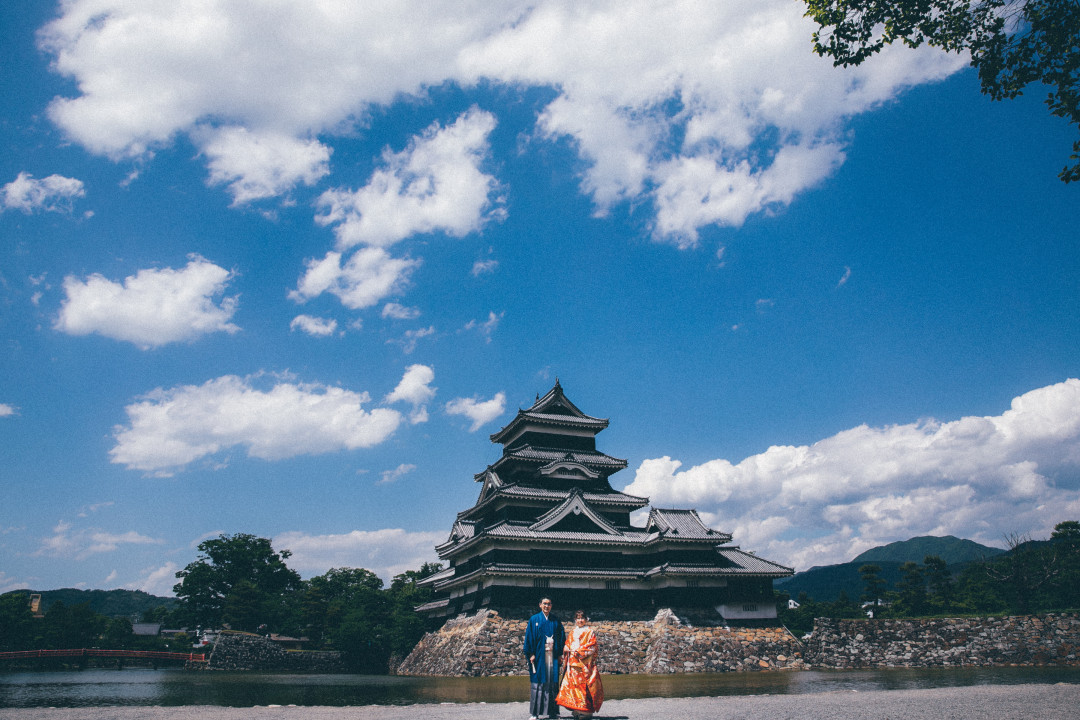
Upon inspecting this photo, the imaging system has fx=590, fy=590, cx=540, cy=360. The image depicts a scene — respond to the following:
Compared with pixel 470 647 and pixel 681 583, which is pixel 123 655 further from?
pixel 681 583

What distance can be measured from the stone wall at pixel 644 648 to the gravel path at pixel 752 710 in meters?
12.6

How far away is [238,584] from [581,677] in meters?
45.6

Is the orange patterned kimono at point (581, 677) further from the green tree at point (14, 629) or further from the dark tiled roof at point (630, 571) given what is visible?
the green tree at point (14, 629)

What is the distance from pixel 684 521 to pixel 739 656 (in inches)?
256

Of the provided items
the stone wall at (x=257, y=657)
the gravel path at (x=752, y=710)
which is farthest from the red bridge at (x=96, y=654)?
the gravel path at (x=752, y=710)

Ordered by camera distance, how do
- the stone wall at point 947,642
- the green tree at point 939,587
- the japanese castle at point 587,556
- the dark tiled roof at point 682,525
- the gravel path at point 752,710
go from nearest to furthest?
the gravel path at point 752,710 < the stone wall at point 947,642 < the japanese castle at point 587,556 < the dark tiled roof at point 682,525 < the green tree at point 939,587

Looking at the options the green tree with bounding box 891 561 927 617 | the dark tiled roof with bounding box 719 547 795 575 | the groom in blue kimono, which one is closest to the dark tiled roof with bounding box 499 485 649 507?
the dark tiled roof with bounding box 719 547 795 575

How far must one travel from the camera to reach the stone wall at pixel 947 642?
20.2 m

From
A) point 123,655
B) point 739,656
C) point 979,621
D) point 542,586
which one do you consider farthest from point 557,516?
point 123,655

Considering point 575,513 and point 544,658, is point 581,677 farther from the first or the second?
point 575,513

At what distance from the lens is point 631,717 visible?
8.62m

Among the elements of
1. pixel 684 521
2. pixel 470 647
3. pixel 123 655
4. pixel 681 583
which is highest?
pixel 684 521

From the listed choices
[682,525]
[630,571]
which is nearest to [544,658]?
[630,571]

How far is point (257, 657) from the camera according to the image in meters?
33.3
